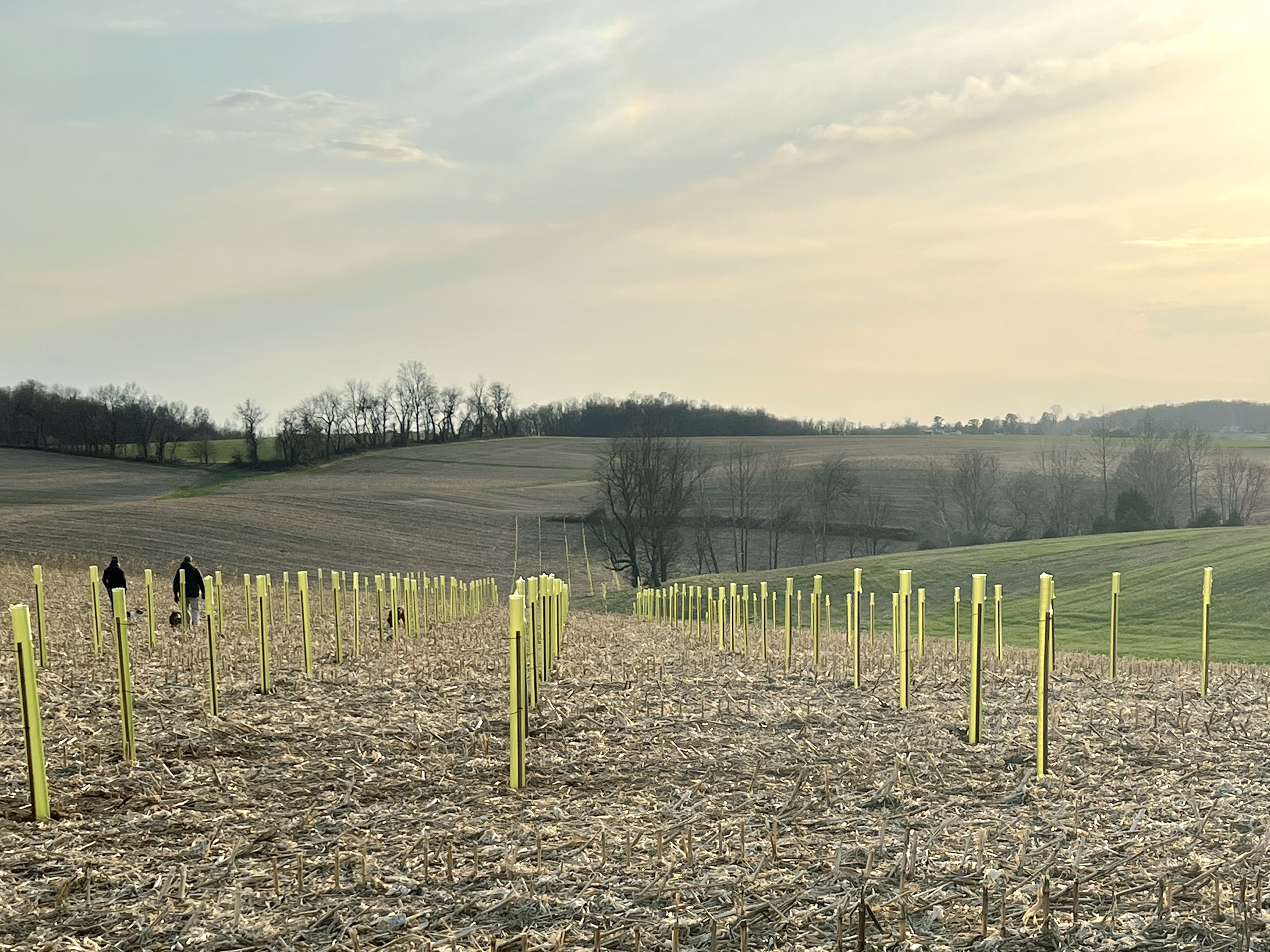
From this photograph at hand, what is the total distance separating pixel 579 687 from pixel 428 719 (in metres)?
2.52

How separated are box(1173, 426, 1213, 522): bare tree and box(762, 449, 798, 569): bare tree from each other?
97.1ft

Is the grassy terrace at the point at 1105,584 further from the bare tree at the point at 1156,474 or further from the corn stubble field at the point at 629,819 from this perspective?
the bare tree at the point at 1156,474

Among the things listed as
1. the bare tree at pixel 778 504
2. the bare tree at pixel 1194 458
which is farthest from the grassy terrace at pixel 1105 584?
the bare tree at pixel 1194 458

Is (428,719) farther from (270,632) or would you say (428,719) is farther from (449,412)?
(449,412)

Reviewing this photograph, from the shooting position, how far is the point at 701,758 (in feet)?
29.8

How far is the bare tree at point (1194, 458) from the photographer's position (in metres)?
80.9

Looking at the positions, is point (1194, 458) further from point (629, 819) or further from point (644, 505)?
point (629, 819)

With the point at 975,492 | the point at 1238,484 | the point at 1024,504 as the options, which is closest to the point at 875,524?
the point at 975,492

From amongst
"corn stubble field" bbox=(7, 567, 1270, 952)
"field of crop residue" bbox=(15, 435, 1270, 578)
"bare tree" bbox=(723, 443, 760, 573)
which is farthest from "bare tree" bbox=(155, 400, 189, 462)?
"corn stubble field" bbox=(7, 567, 1270, 952)

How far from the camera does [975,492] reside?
74.8m

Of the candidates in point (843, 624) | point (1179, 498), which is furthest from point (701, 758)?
point (1179, 498)

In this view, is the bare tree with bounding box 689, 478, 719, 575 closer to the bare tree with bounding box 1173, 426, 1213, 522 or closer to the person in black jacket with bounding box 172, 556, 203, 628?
the bare tree with bounding box 1173, 426, 1213, 522

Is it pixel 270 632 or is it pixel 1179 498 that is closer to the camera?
pixel 270 632

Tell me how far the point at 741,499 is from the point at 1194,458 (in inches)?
1472
